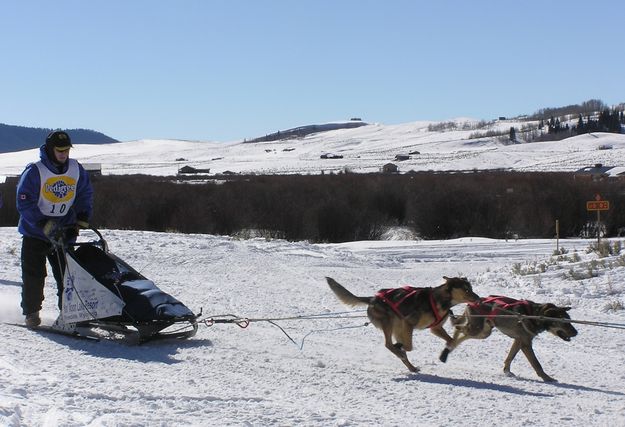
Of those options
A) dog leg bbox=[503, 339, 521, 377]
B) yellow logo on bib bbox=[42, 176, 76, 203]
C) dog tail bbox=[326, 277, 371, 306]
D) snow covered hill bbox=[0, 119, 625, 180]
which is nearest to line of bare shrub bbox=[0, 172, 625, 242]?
yellow logo on bib bbox=[42, 176, 76, 203]

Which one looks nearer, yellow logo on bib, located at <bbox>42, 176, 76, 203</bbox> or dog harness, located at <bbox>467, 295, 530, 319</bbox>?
dog harness, located at <bbox>467, 295, 530, 319</bbox>

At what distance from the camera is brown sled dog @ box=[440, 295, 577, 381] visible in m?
6.53

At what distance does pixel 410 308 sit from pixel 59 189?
3407 mm

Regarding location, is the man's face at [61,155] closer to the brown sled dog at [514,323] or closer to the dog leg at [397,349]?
the dog leg at [397,349]

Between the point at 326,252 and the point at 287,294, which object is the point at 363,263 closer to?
the point at 326,252

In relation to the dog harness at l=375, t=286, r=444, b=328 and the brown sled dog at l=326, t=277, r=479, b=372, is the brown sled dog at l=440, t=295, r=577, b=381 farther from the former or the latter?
the dog harness at l=375, t=286, r=444, b=328

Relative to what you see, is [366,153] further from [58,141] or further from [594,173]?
[58,141]

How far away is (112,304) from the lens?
688 cm

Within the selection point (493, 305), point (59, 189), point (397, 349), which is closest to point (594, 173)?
point (493, 305)

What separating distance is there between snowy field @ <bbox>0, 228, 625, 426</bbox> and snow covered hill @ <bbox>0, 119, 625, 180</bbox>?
51085mm

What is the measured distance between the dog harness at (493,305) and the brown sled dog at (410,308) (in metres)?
0.13

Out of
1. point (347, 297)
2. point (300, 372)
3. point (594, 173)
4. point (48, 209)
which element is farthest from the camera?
point (594, 173)

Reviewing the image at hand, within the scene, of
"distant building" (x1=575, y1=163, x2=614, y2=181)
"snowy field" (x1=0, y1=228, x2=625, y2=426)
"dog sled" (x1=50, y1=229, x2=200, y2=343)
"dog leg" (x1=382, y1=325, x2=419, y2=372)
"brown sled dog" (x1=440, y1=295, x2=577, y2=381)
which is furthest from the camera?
"distant building" (x1=575, y1=163, x2=614, y2=181)

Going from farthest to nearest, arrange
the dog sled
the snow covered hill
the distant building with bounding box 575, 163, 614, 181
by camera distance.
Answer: the snow covered hill → the distant building with bounding box 575, 163, 614, 181 → the dog sled
